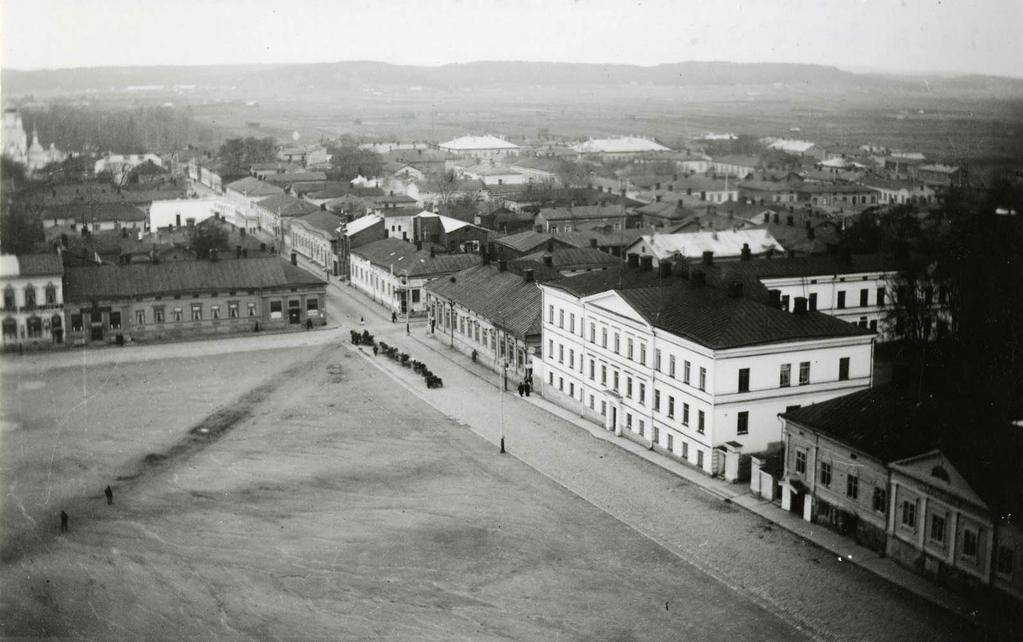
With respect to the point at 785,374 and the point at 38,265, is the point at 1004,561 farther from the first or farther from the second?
the point at 38,265

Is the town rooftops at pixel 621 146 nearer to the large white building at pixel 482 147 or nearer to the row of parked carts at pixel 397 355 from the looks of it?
the large white building at pixel 482 147

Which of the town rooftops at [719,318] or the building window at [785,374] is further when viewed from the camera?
the building window at [785,374]

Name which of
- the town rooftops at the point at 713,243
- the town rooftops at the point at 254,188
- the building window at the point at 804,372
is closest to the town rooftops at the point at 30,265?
the town rooftops at the point at 713,243

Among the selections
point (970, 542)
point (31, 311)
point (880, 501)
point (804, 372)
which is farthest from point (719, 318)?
point (31, 311)

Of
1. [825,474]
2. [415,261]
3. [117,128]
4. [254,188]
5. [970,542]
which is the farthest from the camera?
[117,128]

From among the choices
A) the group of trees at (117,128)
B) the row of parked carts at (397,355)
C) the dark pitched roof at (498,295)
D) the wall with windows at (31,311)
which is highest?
the group of trees at (117,128)

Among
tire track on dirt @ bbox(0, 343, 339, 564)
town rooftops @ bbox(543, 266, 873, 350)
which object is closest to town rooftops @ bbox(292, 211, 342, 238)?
tire track on dirt @ bbox(0, 343, 339, 564)

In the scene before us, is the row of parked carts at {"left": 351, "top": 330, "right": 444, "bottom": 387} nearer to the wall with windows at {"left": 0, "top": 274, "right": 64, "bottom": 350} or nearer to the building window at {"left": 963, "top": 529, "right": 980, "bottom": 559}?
the wall with windows at {"left": 0, "top": 274, "right": 64, "bottom": 350}
